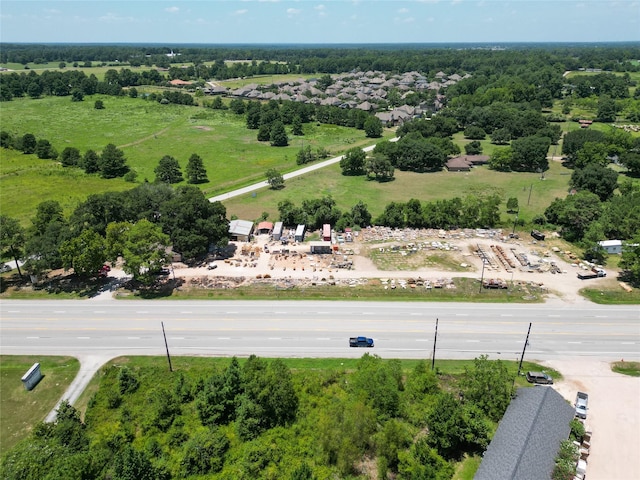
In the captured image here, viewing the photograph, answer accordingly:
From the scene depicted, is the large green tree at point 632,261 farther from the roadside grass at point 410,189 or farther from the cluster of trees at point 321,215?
the cluster of trees at point 321,215

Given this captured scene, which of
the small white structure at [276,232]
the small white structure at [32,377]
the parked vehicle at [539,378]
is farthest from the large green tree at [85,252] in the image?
the parked vehicle at [539,378]

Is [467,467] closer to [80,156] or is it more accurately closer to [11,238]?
[11,238]

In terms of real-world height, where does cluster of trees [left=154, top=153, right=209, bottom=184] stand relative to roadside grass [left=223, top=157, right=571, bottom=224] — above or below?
above

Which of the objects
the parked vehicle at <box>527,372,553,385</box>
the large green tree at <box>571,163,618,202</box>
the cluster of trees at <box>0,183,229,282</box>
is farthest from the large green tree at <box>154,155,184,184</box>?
the large green tree at <box>571,163,618,202</box>

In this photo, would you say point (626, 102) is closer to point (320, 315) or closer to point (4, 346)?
point (320, 315)

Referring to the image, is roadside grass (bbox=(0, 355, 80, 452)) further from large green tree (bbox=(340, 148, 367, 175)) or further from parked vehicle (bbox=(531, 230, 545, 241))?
large green tree (bbox=(340, 148, 367, 175))

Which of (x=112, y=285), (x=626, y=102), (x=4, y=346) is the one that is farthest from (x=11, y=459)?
(x=626, y=102)
